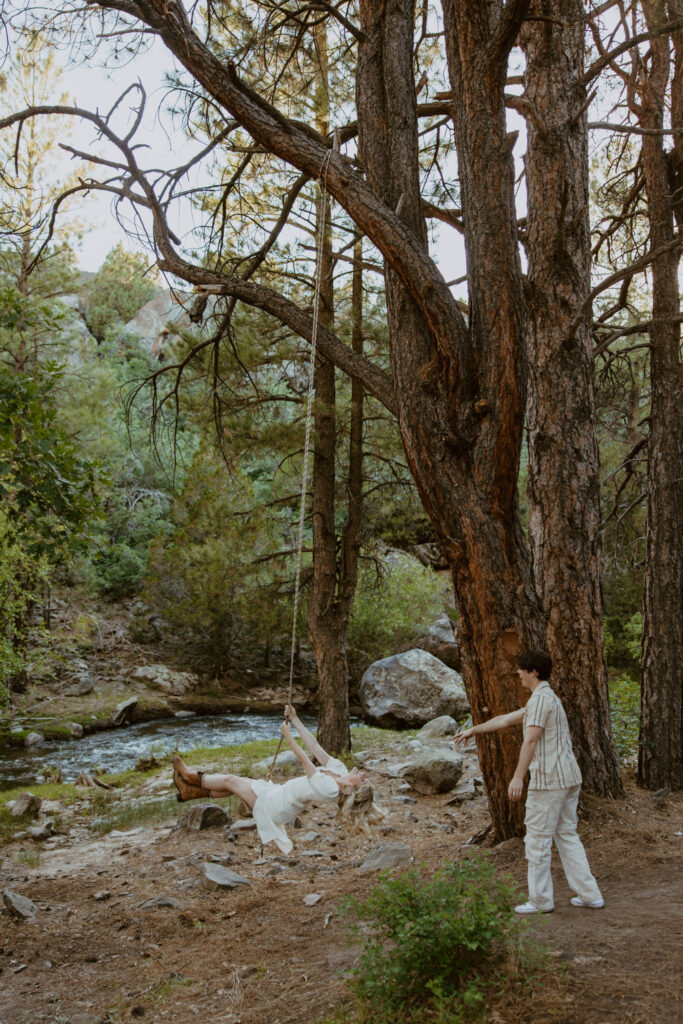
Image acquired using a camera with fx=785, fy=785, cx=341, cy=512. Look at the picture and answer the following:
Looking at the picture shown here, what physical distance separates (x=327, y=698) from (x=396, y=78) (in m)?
7.06

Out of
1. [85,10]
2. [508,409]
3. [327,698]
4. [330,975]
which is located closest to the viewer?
[330,975]

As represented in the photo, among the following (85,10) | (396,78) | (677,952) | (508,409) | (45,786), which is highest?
(85,10)

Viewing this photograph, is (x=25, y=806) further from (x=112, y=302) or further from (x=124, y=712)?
(x=112, y=302)

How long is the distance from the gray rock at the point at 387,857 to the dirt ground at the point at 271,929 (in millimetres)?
150

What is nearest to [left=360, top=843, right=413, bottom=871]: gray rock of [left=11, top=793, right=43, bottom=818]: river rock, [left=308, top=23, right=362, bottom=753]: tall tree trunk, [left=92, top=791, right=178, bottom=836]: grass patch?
[left=92, top=791, right=178, bottom=836]: grass patch

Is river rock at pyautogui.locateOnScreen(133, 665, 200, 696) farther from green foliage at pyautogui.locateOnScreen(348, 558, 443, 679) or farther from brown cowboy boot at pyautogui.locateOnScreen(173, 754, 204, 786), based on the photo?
brown cowboy boot at pyautogui.locateOnScreen(173, 754, 204, 786)

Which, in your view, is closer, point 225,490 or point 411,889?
point 411,889

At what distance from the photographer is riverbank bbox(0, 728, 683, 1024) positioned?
3.30 meters

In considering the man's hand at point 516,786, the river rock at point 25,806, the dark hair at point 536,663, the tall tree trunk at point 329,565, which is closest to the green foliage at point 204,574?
the tall tree trunk at point 329,565

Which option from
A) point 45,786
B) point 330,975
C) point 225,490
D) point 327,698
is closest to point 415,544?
point 225,490

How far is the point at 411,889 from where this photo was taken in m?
3.43

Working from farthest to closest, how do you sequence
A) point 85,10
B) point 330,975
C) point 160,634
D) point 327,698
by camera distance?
1. point 160,634
2. point 327,698
3. point 85,10
4. point 330,975

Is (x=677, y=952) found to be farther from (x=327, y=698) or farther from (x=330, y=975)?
(x=327, y=698)

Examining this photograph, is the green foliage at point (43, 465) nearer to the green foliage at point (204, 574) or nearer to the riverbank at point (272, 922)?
the riverbank at point (272, 922)
